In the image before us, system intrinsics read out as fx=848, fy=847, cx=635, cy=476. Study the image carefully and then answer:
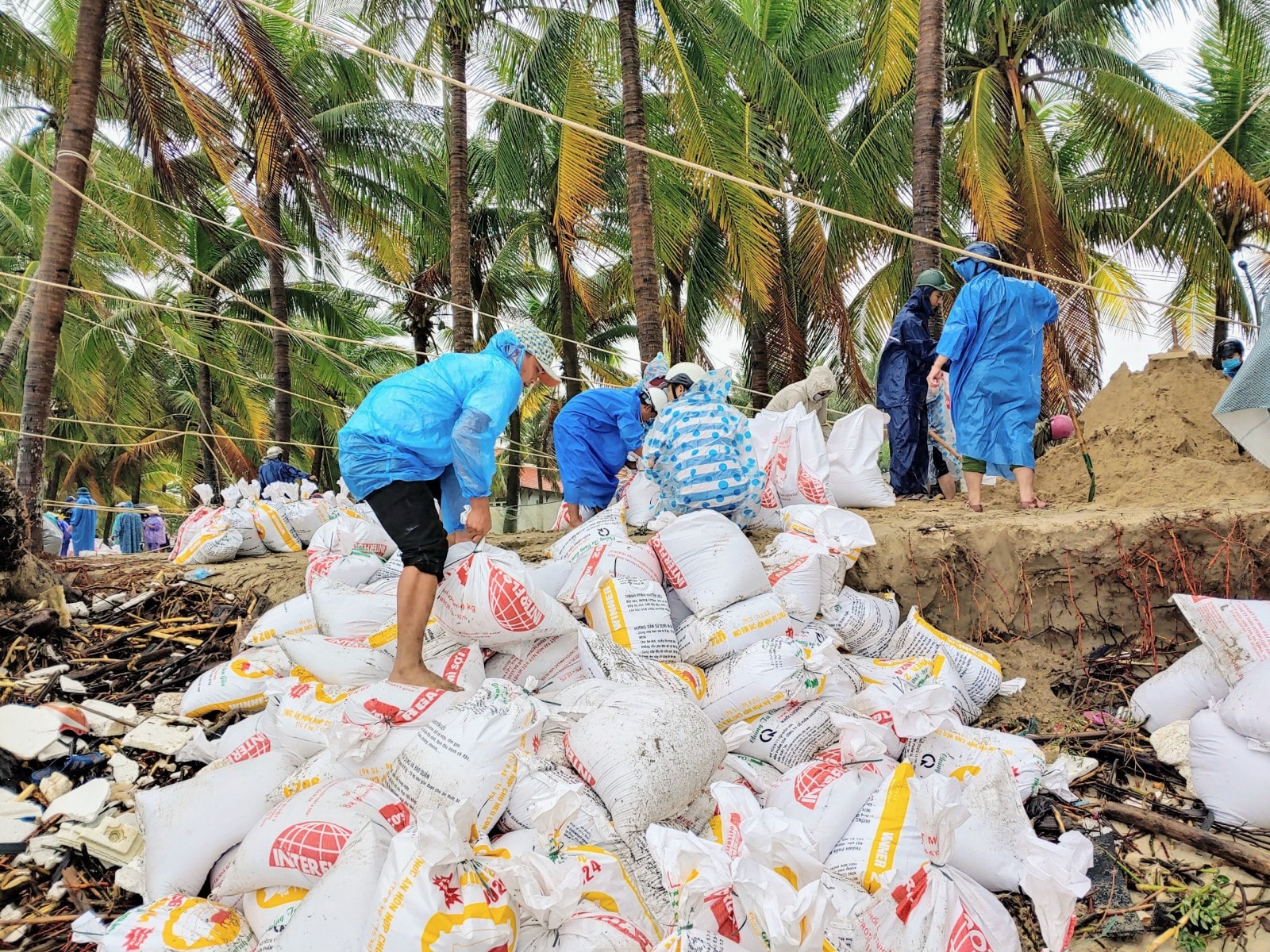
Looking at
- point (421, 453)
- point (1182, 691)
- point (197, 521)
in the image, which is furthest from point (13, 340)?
point (1182, 691)

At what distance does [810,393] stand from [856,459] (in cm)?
95

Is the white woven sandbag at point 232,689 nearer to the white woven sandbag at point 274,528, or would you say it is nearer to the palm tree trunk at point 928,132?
the white woven sandbag at point 274,528

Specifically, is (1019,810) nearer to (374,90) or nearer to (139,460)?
(374,90)

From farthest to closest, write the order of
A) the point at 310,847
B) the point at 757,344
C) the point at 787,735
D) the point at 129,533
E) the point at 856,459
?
the point at 129,533 < the point at 757,344 < the point at 856,459 < the point at 787,735 < the point at 310,847

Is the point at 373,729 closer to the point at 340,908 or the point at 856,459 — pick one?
the point at 340,908

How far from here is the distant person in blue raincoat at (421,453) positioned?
8.52 feet

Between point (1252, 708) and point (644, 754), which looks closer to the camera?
point (644, 754)

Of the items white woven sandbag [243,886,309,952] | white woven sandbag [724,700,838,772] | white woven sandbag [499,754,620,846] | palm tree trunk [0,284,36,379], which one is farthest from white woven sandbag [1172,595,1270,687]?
palm tree trunk [0,284,36,379]

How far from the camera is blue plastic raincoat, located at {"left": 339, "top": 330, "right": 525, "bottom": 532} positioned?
2688 mm

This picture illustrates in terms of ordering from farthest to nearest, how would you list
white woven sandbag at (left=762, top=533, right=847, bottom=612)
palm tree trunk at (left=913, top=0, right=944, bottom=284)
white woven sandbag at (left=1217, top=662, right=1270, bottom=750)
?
palm tree trunk at (left=913, top=0, right=944, bottom=284), white woven sandbag at (left=762, top=533, right=847, bottom=612), white woven sandbag at (left=1217, top=662, right=1270, bottom=750)

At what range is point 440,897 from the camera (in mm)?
1486

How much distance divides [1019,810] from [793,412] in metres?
2.81

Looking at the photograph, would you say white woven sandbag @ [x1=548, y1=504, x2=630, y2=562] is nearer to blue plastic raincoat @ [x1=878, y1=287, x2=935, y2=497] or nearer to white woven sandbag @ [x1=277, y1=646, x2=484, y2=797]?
white woven sandbag @ [x1=277, y1=646, x2=484, y2=797]

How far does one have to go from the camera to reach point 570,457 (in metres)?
4.80
